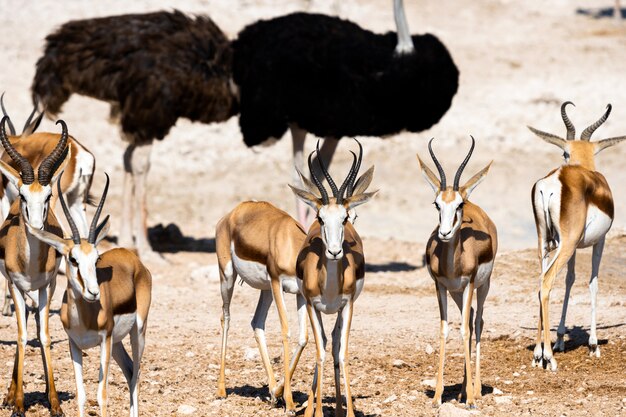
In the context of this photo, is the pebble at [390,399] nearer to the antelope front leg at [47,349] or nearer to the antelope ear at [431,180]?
the antelope ear at [431,180]

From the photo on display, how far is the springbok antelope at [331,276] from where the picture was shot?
25.4 feet

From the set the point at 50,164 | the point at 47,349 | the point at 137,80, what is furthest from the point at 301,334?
the point at 137,80

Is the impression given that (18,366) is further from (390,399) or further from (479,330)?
(479,330)

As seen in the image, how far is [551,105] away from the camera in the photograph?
2420 cm

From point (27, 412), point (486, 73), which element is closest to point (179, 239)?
point (27, 412)

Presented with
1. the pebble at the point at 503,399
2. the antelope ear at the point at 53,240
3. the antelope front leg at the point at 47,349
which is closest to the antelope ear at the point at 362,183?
the pebble at the point at 503,399

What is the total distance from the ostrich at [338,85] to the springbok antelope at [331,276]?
6718mm

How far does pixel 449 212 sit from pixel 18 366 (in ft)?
10.7

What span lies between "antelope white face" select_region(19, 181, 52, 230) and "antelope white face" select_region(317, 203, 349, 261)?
1.90 m

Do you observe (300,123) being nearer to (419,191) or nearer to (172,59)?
(172,59)

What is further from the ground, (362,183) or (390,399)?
(362,183)

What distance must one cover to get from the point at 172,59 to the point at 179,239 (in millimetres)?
2807

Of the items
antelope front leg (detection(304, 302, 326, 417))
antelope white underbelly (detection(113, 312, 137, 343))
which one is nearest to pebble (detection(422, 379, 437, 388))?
antelope front leg (detection(304, 302, 326, 417))

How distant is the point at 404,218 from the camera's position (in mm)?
18578
